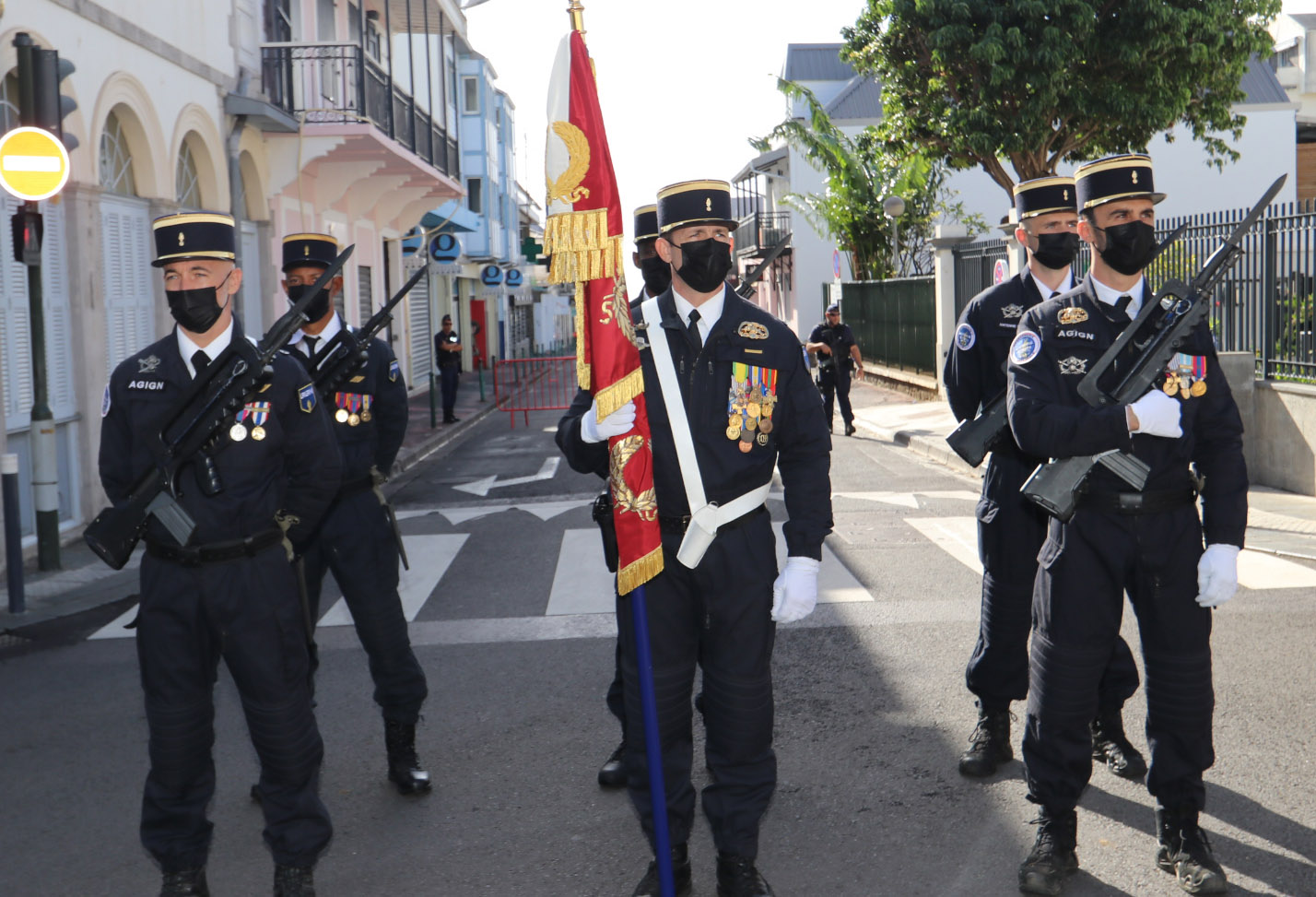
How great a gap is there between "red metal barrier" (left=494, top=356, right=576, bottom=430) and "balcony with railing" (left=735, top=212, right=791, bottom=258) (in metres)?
16.7

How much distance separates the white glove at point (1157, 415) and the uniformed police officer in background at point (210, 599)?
253cm

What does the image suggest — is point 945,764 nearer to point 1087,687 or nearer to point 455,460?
point 1087,687

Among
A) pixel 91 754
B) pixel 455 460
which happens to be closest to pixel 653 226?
pixel 91 754

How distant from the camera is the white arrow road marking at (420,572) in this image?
7980mm

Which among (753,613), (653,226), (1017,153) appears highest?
(1017,153)

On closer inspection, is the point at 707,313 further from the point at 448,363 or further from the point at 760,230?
the point at 760,230

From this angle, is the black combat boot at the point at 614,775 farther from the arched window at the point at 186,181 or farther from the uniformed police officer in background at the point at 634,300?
the arched window at the point at 186,181

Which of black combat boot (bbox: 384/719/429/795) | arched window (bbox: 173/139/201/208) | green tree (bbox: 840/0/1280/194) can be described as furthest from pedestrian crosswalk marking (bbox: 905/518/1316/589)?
green tree (bbox: 840/0/1280/194)

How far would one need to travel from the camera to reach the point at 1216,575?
12.6 ft

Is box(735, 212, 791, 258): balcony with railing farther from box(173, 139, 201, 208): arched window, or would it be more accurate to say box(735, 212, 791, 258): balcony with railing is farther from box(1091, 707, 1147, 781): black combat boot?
box(1091, 707, 1147, 781): black combat boot

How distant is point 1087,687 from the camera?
157 inches

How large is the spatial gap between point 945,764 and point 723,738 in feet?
4.85

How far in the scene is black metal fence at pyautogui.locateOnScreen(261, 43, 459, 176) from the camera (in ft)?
56.9

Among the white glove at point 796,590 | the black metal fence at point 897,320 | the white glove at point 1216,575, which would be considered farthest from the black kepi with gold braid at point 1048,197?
the black metal fence at point 897,320
